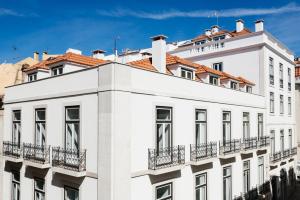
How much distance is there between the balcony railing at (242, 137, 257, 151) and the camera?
19.2 m

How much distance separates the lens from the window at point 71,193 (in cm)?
1235

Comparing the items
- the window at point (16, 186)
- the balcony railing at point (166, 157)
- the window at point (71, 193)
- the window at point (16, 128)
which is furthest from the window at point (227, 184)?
the window at point (16, 128)

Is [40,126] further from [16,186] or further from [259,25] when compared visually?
[259,25]

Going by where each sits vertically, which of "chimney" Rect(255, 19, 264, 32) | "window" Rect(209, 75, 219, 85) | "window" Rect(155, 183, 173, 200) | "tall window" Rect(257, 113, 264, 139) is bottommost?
"window" Rect(155, 183, 173, 200)

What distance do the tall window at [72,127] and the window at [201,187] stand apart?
21.0 ft

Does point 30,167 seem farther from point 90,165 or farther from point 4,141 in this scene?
point 90,165

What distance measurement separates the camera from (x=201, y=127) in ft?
50.8

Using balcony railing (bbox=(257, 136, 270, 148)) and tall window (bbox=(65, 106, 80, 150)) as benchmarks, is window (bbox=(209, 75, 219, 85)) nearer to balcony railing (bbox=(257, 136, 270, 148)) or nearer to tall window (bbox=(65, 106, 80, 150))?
balcony railing (bbox=(257, 136, 270, 148))

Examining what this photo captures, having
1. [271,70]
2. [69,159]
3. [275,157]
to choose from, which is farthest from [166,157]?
[271,70]

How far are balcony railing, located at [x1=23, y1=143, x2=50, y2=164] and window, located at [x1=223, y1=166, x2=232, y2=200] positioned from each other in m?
9.83

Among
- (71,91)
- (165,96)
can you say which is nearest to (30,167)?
(71,91)

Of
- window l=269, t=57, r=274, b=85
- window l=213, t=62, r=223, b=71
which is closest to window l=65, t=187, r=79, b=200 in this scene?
window l=213, t=62, r=223, b=71

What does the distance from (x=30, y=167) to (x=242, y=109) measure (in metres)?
13.3

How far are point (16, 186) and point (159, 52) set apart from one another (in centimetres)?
1079
